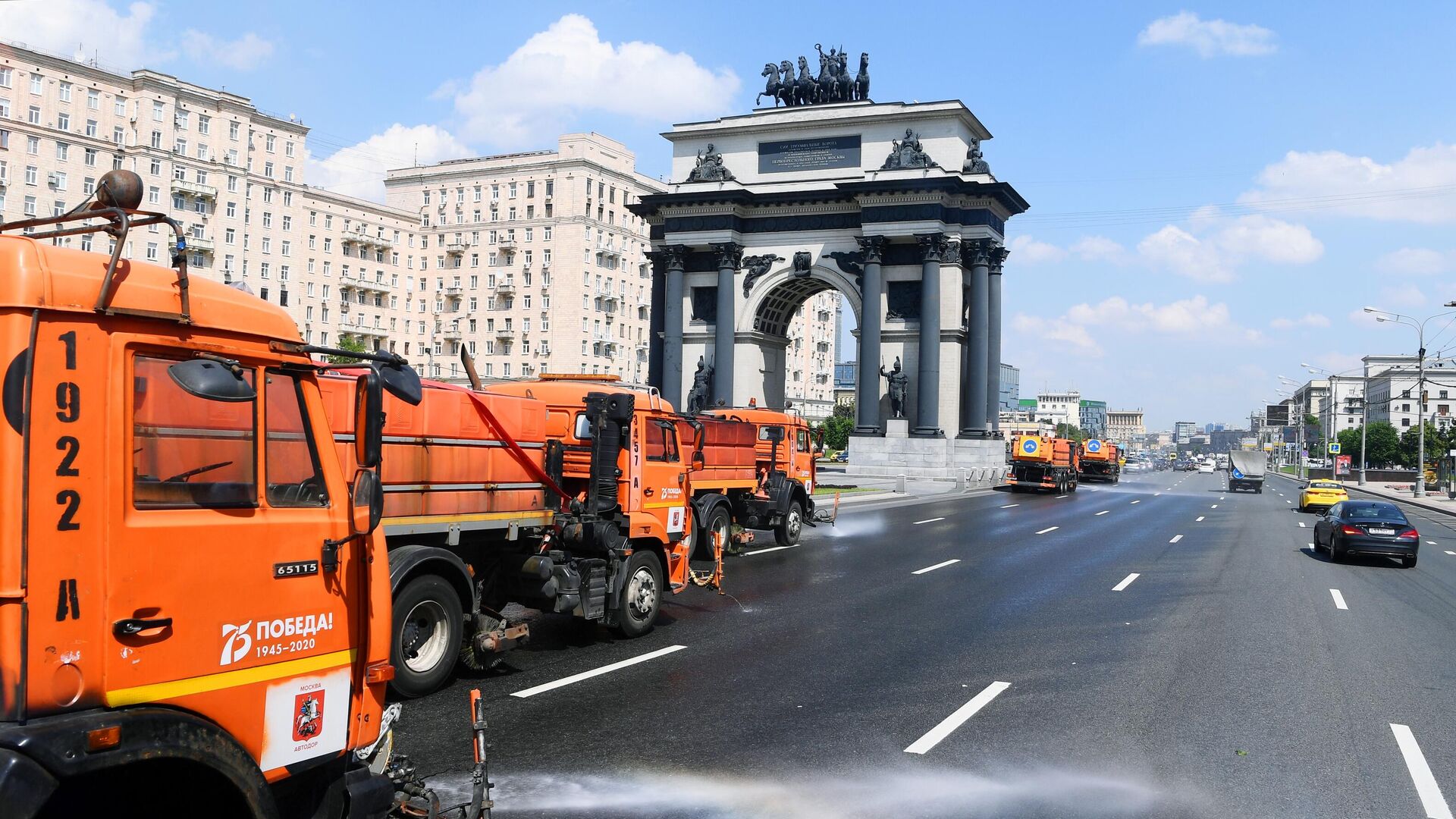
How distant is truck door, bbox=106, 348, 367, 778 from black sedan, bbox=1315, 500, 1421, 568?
22.1 m

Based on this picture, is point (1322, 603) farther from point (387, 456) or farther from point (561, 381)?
point (387, 456)

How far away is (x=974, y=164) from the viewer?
54875 millimetres

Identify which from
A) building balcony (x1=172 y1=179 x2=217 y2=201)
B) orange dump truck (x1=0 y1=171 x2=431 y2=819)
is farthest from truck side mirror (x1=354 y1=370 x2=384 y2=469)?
building balcony (x1=172 y1=179 x2=217 y2=201)

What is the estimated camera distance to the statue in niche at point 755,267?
58062mm

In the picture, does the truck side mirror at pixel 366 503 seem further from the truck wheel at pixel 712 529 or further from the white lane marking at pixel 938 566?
the white lane marking at pixel 938 566

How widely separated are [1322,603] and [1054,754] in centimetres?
1018

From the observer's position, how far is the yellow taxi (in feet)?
138

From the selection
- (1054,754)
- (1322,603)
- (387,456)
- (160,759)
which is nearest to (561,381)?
(387,456)

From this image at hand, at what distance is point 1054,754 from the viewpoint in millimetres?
7816

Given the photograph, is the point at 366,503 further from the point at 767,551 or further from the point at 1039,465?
the point at 1039,465

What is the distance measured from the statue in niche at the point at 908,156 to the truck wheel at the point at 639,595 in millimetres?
45556

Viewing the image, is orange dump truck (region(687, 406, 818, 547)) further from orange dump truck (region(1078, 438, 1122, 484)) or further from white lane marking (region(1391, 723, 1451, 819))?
orange dump truck (region(1078, 438, 1122, 484))

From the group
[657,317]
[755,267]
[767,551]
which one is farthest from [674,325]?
[767,551]

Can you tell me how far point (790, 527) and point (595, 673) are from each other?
45.1ft
